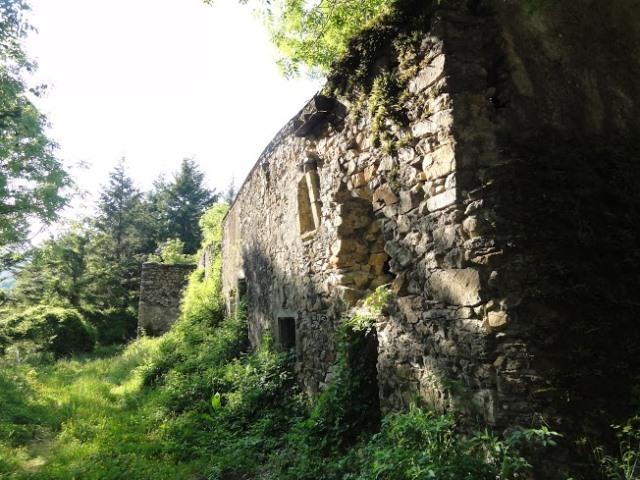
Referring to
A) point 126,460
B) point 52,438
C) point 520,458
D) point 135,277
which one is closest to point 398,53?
point 520,458

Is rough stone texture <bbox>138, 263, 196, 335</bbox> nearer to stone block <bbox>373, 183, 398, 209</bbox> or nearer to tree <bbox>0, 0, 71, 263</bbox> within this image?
tree <bbox>0, 0, 71, 263</bbox>

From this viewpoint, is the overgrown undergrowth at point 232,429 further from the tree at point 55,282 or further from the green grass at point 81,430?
the tree at point 55,282

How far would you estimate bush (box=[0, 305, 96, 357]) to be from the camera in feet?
48.9

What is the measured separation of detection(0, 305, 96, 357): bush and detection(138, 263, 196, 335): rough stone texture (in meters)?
2.99

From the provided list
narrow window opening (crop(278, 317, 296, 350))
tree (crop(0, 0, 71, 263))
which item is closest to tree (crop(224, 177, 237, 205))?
tree (crop(0, 0, 71, 263))

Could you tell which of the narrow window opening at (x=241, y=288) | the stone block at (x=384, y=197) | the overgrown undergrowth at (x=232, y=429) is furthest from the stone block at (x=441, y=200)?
A: the narrow window opening at (x=241, y=288)

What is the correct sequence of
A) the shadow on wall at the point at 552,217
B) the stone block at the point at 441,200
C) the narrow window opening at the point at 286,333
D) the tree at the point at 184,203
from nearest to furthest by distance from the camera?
the shadow on wall at the point at 552,217
the stone block at the point at 441,200
the narrow window opening at the point at 286,333
the tree at the point at 184,203

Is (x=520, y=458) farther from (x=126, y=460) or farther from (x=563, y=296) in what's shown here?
(x=126, y=460)

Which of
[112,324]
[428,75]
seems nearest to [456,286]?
[428,75]

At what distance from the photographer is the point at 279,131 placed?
21.6 ft

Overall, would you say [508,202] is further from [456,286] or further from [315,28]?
[315,28]

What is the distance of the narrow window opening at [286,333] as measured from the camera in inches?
262

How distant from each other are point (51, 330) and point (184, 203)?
54.6ft

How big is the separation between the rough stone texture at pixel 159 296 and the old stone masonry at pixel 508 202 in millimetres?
14301
